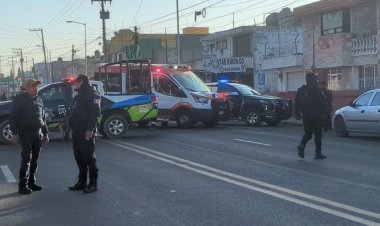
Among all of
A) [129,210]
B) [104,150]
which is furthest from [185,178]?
[104,150]

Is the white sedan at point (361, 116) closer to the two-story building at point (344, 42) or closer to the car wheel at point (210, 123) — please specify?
the car wheel at point (210, 123)

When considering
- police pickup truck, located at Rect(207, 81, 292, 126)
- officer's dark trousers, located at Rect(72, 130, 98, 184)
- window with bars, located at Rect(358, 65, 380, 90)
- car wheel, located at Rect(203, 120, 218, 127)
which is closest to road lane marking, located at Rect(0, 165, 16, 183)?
officer's dark trousers, located at Rect(72, 130, 98, 184)

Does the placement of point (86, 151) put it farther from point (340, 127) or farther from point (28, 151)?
point (340, 127)

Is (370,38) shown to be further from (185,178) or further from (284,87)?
(185,178)

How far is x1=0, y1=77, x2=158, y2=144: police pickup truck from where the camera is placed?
15909 millimetres

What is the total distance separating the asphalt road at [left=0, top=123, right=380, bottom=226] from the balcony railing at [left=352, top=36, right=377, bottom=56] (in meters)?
12.1

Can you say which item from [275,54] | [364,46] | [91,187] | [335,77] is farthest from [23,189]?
[275,54]

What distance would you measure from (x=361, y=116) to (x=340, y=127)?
116 centimetres

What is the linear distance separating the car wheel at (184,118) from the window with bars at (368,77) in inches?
383

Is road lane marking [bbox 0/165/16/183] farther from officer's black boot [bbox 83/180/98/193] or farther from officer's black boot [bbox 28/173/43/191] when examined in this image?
officer's black boot [bbox 83/180/98/193]

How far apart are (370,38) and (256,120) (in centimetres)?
769

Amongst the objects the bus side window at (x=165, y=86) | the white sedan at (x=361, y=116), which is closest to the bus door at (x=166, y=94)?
the bus side window at (x=165, y=86)

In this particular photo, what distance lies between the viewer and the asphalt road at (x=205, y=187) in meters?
6.64

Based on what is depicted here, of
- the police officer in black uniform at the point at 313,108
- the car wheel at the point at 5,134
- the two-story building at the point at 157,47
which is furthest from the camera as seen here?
the two-story building at the point at 157,47
